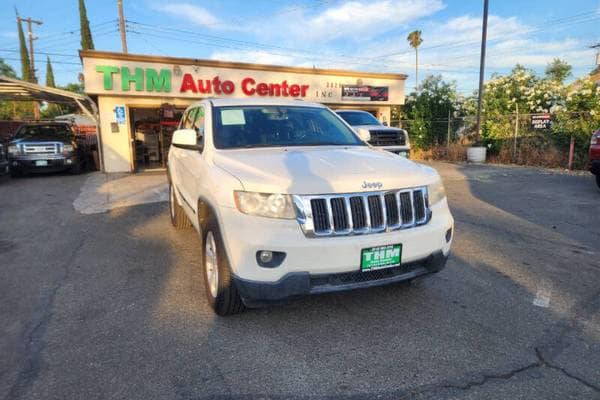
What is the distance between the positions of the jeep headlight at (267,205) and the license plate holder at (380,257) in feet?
1.94

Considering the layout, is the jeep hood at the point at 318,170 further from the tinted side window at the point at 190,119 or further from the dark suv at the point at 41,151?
the dark suv at the point at 41,151

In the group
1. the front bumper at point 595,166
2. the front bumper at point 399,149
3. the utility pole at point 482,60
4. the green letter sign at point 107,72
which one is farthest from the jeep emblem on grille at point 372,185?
the utility pole at point 482,60

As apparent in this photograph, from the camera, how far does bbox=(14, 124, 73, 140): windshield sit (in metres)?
13.7

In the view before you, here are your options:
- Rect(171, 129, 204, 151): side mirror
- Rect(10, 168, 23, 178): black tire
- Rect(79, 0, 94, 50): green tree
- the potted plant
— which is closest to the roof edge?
Rect(10, 168, 23, 178): black tire

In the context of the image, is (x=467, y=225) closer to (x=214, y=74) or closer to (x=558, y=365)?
(x=558, y=365)

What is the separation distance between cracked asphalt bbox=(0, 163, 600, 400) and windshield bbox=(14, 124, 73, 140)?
9.69m

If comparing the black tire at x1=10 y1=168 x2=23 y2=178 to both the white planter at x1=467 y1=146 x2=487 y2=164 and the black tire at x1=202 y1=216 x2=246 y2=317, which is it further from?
the white planter at x1=467 y1=146 x2=487 y2=164

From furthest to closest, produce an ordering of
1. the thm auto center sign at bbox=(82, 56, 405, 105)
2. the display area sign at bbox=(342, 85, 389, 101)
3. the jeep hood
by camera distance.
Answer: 1. the display area sign at bbox=(342, 85, 389, 101)
2. the thm auto center sign at bbox=(82, 56, 405, 105)
3. the jeep hood

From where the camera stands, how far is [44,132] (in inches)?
552

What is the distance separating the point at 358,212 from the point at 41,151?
13.2 m

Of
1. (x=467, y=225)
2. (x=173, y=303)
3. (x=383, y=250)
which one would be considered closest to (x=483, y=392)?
(x=383, y=250)

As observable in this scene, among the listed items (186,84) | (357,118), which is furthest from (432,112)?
(186,84)

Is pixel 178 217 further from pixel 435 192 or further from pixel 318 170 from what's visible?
pixel 435 192

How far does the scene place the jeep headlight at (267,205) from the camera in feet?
9.39
